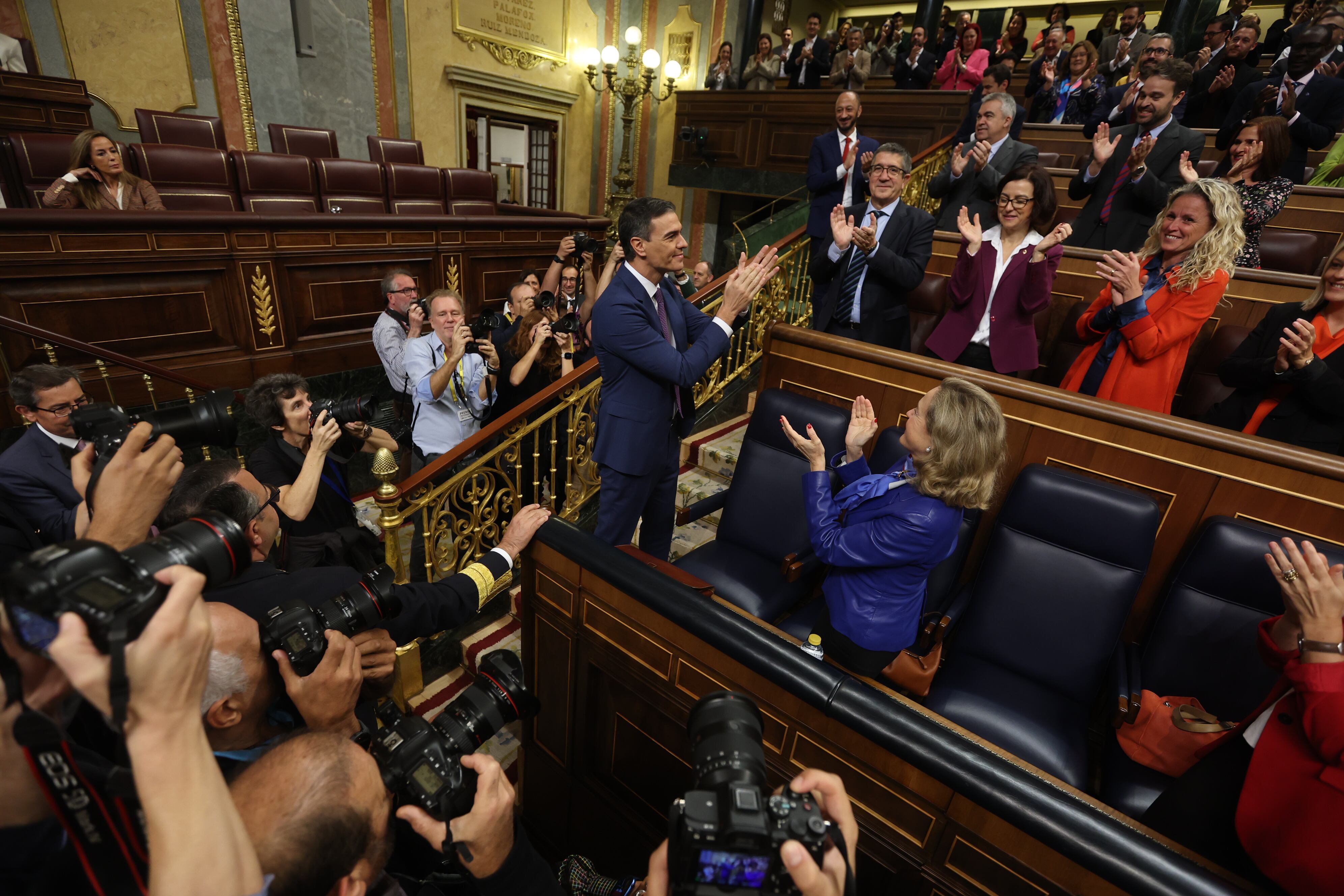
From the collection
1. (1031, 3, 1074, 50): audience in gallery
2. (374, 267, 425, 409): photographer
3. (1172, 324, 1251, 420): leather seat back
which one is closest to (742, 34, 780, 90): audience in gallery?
(1031, 3, 1074, 50): audience in gallery

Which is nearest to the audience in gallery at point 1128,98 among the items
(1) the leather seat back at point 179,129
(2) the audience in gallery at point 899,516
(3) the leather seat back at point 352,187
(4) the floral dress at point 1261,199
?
(4) the floral dress at point 1261,199

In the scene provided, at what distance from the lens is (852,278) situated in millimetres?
2760

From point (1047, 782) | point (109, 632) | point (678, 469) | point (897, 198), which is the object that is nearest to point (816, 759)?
point (1047, 782)

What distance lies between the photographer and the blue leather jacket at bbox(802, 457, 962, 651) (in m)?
1.48

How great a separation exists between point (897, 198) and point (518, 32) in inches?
298

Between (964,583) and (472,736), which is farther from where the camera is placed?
(964,583)

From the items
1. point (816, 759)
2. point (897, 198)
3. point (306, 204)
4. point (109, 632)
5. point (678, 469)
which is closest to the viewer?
point (109, 632)

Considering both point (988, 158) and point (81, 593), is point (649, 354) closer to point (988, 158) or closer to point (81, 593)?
point (81, 593)

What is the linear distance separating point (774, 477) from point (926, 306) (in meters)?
1.68

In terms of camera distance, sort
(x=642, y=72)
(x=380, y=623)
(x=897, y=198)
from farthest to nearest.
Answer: (x=642, y=72)
(x=897, y=198)
(x=380, y=623)

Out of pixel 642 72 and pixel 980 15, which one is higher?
pixel 980 15

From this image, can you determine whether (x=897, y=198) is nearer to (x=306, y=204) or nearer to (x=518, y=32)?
(x=306, y=204)

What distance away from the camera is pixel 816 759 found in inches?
46.7

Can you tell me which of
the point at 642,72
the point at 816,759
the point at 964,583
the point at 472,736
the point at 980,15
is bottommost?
the point at 964,583
